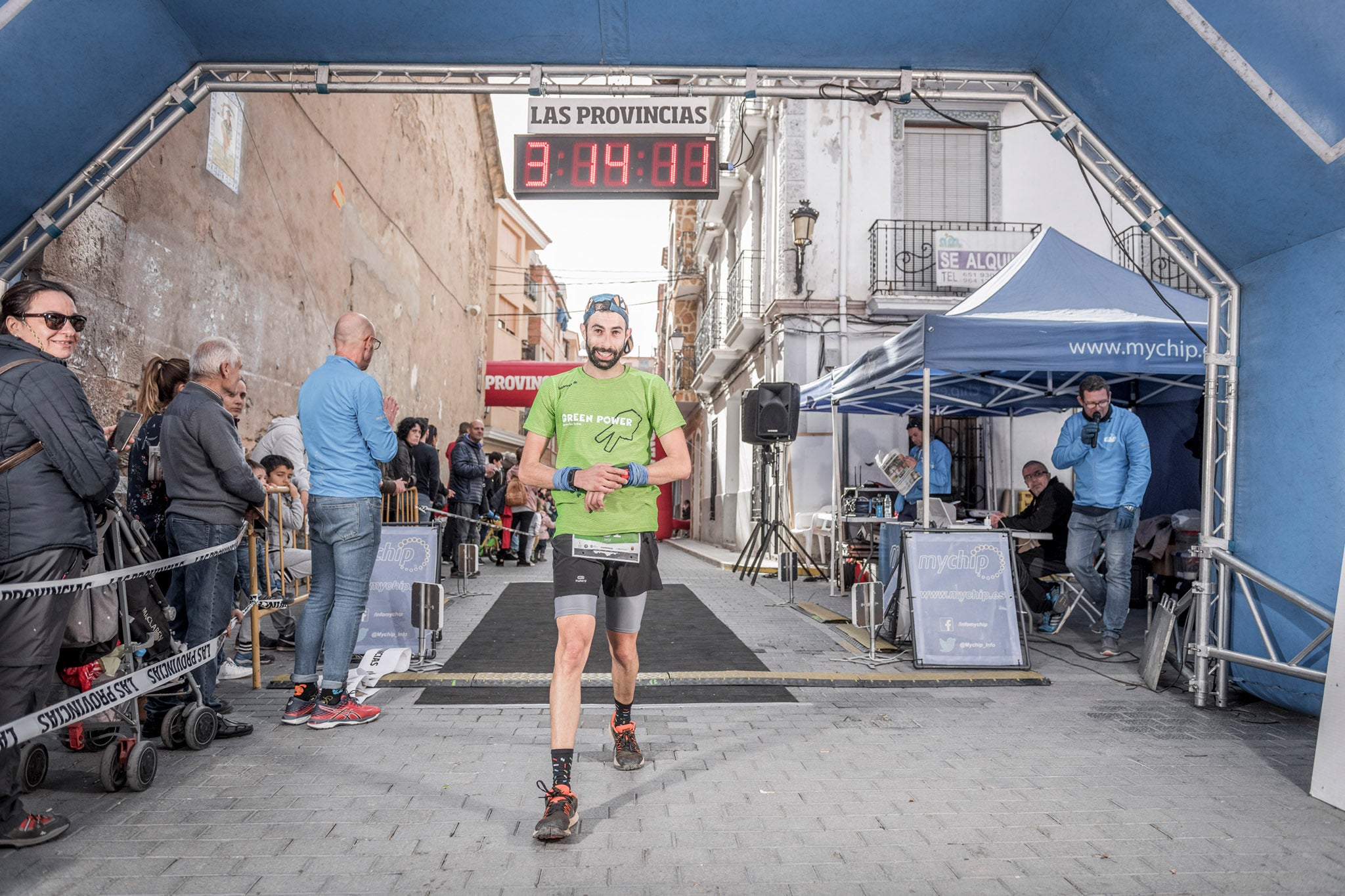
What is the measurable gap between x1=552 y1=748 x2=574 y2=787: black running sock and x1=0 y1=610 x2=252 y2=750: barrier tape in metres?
1.69

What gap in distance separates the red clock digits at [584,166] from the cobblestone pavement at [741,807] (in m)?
4.53

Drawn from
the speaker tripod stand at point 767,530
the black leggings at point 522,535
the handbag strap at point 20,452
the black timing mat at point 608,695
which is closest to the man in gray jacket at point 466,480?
the black leggings at point 522,535

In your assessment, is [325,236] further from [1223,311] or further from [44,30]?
[1223,311]

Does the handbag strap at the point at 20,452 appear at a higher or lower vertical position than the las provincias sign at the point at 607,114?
lower

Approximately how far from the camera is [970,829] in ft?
10.7

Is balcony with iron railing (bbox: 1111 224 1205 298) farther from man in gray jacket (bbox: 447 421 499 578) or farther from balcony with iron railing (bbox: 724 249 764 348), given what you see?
man in gray jacket (bbox: 447 421 499 578)

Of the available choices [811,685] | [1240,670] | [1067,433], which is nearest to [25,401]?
Result: [811,685]

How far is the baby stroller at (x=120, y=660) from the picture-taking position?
3488mm

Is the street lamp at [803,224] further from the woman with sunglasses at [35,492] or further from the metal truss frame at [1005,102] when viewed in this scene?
the woman with sunglasses at [35,492]

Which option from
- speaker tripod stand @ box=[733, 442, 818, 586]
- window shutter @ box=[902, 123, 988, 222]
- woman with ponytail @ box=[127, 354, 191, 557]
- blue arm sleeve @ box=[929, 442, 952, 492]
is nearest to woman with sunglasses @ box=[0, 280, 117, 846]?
woman with ponytail @ box=[127, 354, 191, 557]

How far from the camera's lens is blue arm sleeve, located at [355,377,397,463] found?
462cm

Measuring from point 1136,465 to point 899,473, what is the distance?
237 cm

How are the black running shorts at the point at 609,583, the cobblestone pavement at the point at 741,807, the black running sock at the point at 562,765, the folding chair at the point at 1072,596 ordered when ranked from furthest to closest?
the folding chair at the point at 1072,596, the black running shorts at the point at 609,583, the black running sock at the point at 562,765, the cobblestone pavement at the point at 741,807

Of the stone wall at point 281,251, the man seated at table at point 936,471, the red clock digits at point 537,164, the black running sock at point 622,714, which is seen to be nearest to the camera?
the black running sock at point 622,714
